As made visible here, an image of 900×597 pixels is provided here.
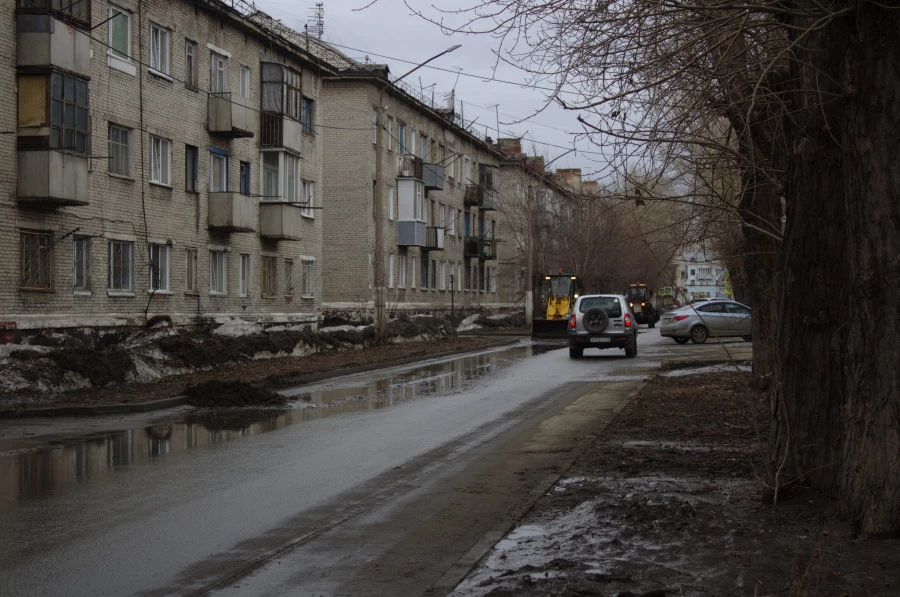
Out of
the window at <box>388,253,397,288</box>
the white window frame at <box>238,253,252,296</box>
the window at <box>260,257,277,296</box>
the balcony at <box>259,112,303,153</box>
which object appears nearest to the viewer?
the white window frame at <box>238,253,252,296</box>

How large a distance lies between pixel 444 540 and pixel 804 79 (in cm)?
429

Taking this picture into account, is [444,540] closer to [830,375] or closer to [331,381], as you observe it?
[830,375]

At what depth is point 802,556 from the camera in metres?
5.90

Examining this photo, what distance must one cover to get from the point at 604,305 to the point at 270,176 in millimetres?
13672

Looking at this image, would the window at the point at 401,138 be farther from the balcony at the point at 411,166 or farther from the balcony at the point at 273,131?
the balcony at the point at 273,131

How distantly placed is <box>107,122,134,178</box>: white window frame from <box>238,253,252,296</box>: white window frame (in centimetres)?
711

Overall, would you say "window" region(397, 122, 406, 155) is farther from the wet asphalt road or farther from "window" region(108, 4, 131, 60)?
the wet asphalt road

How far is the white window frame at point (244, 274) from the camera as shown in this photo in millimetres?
33906

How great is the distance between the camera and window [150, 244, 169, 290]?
93.2 feet

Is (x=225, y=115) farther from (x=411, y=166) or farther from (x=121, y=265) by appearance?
(x=411, y=166)

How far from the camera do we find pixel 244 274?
34406mm

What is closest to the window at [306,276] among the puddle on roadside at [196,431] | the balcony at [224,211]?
the balcony at [224,211]

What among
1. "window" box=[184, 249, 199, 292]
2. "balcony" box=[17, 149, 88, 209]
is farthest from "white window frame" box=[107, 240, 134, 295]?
"balcony" box=[17, 149, 88, 209]

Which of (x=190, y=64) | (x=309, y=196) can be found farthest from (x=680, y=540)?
(x=309, y=196)
